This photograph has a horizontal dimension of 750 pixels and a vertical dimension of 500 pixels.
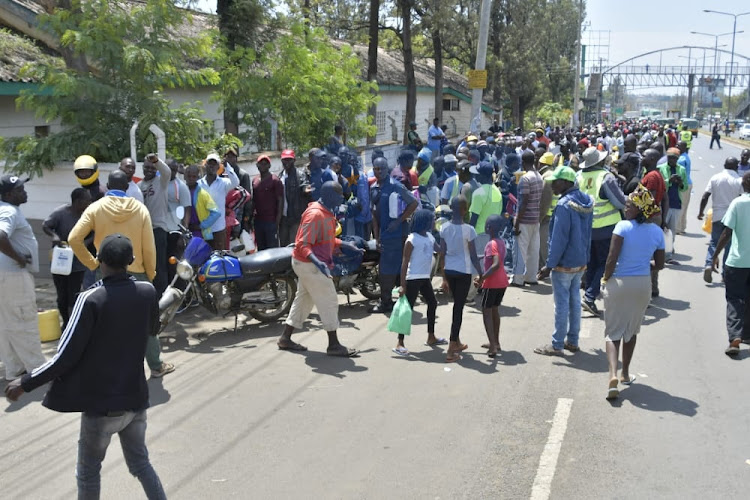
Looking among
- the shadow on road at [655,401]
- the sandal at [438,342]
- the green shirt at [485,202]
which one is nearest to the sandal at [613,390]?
the shadow on road at [655,401]

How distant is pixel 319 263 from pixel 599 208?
3.83m

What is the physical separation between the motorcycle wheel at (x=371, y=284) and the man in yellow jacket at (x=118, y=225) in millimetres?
3786

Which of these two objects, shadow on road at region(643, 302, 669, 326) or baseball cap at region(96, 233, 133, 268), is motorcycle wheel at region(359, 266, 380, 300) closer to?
shadow on road at region(643, 302, 669, 326)

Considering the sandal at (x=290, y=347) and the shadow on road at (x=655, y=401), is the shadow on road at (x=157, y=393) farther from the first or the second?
the shadow on road at (x=655, y=401)

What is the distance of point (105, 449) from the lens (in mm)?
4340

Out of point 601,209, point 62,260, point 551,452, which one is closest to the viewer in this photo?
point 551,452

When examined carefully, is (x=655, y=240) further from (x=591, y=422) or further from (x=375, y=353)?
Answer: (x=375, y=353)

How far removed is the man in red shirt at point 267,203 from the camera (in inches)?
421

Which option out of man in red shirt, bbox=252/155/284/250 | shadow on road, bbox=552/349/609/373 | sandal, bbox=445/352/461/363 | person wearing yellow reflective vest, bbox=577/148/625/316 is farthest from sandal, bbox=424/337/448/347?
man in red shirt, bbox=252/155/284/250

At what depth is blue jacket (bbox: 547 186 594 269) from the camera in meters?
7.86

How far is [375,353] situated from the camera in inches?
323

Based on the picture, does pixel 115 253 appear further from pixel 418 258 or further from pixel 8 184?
pixel 418 258

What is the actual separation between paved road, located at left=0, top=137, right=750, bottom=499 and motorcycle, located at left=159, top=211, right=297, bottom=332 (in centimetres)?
37

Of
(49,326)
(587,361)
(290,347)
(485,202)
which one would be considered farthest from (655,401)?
(49,326)
